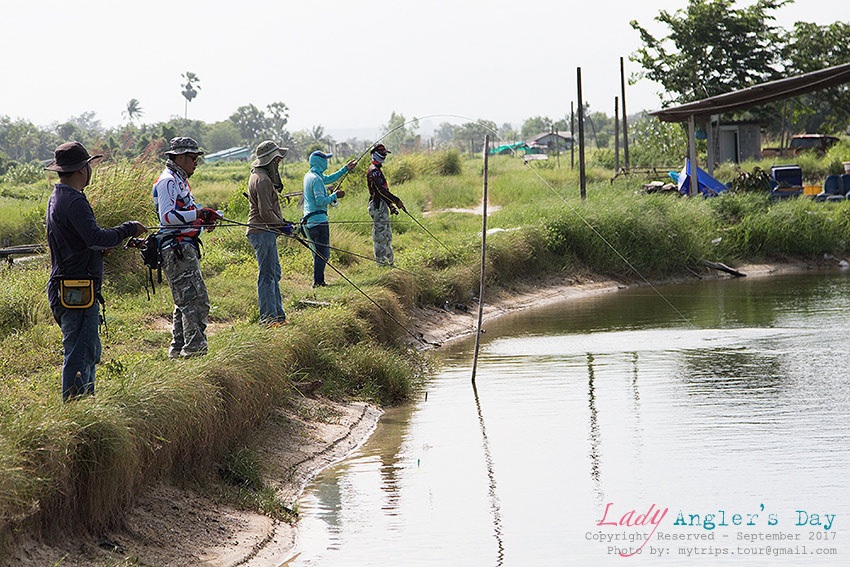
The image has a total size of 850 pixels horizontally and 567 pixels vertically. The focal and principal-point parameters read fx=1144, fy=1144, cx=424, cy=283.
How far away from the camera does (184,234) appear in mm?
8305

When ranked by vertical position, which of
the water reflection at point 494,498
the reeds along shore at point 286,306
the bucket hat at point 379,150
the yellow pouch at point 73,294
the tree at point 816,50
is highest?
the tree at point 816,50

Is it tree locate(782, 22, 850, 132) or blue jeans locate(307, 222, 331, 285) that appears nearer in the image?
blue jeans locate(307, 222, 331, 285)

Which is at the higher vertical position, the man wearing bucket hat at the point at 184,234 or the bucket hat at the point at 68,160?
the bucket hat at the point at 68,160

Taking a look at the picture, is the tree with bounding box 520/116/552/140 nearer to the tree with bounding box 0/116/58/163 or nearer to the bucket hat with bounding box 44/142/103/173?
the tree with bounding box 0/116/58/163

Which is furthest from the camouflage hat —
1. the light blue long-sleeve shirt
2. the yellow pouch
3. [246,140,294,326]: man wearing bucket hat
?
the light blue long-sleeve shirt

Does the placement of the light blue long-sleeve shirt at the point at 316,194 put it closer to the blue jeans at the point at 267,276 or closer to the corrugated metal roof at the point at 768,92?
the blue jeans at the point at 267,276

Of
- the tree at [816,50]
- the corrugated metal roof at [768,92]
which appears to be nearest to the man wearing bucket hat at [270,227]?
the corrugated metal roof at [768,92]

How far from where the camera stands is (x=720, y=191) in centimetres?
2638

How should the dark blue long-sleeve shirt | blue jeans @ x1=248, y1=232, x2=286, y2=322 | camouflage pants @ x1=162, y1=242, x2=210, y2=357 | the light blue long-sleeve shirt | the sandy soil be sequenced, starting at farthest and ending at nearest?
the light blue long-sleeve shirt, blue jeans @ x1=248, y1=232, x2=286, y2=322, camouflage pants @ x1=162, y1=242, x2=210, y2=357, the dark blue long-sleeve shirt, the sandy soil

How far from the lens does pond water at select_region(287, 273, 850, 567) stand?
6895 millimetres

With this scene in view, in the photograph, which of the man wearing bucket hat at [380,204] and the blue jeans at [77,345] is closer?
A: the blue jeans at [77,345]

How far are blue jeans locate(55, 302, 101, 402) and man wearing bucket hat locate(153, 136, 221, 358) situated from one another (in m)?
1.37

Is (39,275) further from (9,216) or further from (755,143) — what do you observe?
(755,143)

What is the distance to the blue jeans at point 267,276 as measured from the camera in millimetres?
10445
